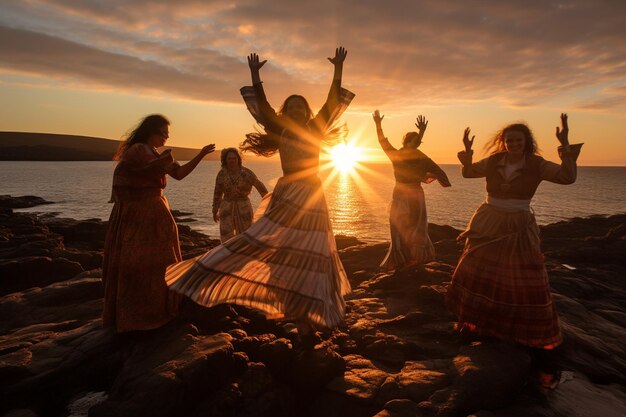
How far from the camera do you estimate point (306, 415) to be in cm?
393

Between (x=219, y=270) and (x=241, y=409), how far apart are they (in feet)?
4.37

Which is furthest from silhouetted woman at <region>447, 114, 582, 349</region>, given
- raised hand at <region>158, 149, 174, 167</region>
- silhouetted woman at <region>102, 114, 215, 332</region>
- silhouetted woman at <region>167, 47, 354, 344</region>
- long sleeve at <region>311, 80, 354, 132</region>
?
raised hand at <region>158, 149, 174, 167</region>

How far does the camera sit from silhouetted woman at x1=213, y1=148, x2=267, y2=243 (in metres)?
7.93

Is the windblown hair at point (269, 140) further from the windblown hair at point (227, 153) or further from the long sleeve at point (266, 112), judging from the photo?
the windblown hair at point (227, 153)

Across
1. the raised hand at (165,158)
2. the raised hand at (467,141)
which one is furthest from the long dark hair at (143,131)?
the raised hand at (467,141)

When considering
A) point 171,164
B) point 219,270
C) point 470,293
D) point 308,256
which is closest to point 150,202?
point 171,164

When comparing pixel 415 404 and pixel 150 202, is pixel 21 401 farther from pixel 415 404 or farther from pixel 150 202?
pixel 415 404

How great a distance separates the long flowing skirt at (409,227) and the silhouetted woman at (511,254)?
2.75m

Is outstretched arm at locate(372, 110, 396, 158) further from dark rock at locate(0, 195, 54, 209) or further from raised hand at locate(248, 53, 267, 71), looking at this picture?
dark rock at locate(0, 195, 54, 209)

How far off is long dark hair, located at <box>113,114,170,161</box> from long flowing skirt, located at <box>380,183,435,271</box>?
5.03m

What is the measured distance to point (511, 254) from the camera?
15.6 feet

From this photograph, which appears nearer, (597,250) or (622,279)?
(622,279)

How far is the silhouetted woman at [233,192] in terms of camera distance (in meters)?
7.93

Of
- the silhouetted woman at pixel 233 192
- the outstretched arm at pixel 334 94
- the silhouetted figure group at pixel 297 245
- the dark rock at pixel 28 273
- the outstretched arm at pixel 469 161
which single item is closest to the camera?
the silhouetted figure group at pixel 297 245
